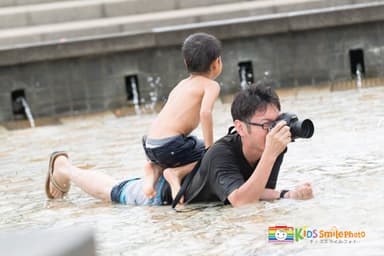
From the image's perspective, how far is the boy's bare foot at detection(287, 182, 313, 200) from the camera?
450cm

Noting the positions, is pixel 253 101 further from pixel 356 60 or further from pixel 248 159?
pixel 356 60

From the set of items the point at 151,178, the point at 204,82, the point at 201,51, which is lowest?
the point at 151,178

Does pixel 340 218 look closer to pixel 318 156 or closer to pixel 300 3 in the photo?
pixel 318 156

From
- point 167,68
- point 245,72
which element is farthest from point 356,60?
point 167,68

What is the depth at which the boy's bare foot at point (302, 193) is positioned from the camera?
4.50m

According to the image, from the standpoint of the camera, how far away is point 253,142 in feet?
14.3

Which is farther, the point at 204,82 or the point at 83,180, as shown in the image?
the point at 83,180

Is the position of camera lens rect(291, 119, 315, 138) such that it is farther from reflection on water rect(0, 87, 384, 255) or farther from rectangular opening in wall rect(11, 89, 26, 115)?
rectangular opening in wall rect(11, 89, 26, 115)

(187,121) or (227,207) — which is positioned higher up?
(187,121)

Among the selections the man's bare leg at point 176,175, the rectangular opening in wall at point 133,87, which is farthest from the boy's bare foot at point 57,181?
the rectangular opening in wall at point 133,87

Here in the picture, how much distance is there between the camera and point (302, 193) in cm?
450

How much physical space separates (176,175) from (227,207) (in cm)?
42

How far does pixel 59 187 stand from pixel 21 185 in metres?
0.90

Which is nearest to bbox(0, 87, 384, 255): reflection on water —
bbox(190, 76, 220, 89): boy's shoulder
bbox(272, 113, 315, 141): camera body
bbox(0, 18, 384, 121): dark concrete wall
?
bbox(272, 113, 315, 141): camera body
